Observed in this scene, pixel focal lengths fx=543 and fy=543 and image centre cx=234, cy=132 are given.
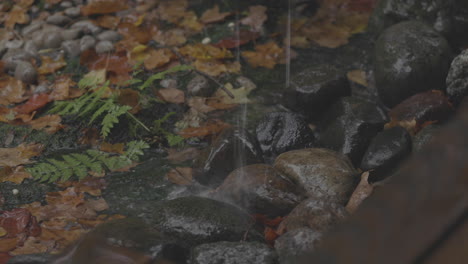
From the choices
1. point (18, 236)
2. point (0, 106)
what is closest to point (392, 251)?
point (18, 236)

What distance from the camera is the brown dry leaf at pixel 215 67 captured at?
4816 millimetres

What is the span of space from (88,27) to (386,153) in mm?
3331

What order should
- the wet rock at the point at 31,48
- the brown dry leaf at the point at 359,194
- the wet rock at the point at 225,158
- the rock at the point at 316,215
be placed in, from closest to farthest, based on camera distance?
the rock at the point at 316,215 → the brown dry leaf at the point at 359,194 → the wet rock at the point at 225,158 → the wet rock at the point at 31,48

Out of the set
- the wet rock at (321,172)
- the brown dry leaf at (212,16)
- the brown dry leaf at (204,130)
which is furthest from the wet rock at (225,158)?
the brown dry leaf at (212,16)

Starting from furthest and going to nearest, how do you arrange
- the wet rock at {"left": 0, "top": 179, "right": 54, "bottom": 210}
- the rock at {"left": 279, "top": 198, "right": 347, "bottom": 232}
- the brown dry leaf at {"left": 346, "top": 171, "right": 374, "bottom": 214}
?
the wet rock at {"left": 0, "top": 179, "right": 54, "bottom": 210} → the brown dry leaf at {"left": 346, "top": 171, "right": 374, "bottom": 214} → the rock at {"left": 279, "top": 198, "right": 347, "bottom": 232}

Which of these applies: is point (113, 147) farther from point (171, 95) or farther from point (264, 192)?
point (264, 192)

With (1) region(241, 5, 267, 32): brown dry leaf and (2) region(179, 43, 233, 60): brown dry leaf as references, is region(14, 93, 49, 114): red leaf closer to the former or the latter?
(2) region(179, 43, 233, 60): brown dry leaf

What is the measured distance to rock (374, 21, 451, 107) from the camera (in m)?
4.16

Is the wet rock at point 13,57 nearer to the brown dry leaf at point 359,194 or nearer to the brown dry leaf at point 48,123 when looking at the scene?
the brown dry leaf at point 48,123

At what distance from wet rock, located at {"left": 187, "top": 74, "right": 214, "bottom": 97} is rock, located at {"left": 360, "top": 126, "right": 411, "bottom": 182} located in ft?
5.03

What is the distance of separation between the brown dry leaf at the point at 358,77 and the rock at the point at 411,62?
36cm

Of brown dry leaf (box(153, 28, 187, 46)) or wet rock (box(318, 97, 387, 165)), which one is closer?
wet rock (box(318, 97, 387, 165))

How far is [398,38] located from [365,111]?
0.80m

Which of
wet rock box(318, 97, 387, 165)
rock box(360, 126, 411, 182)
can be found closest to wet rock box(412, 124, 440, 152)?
rock box(360, 126, 411, 182)
